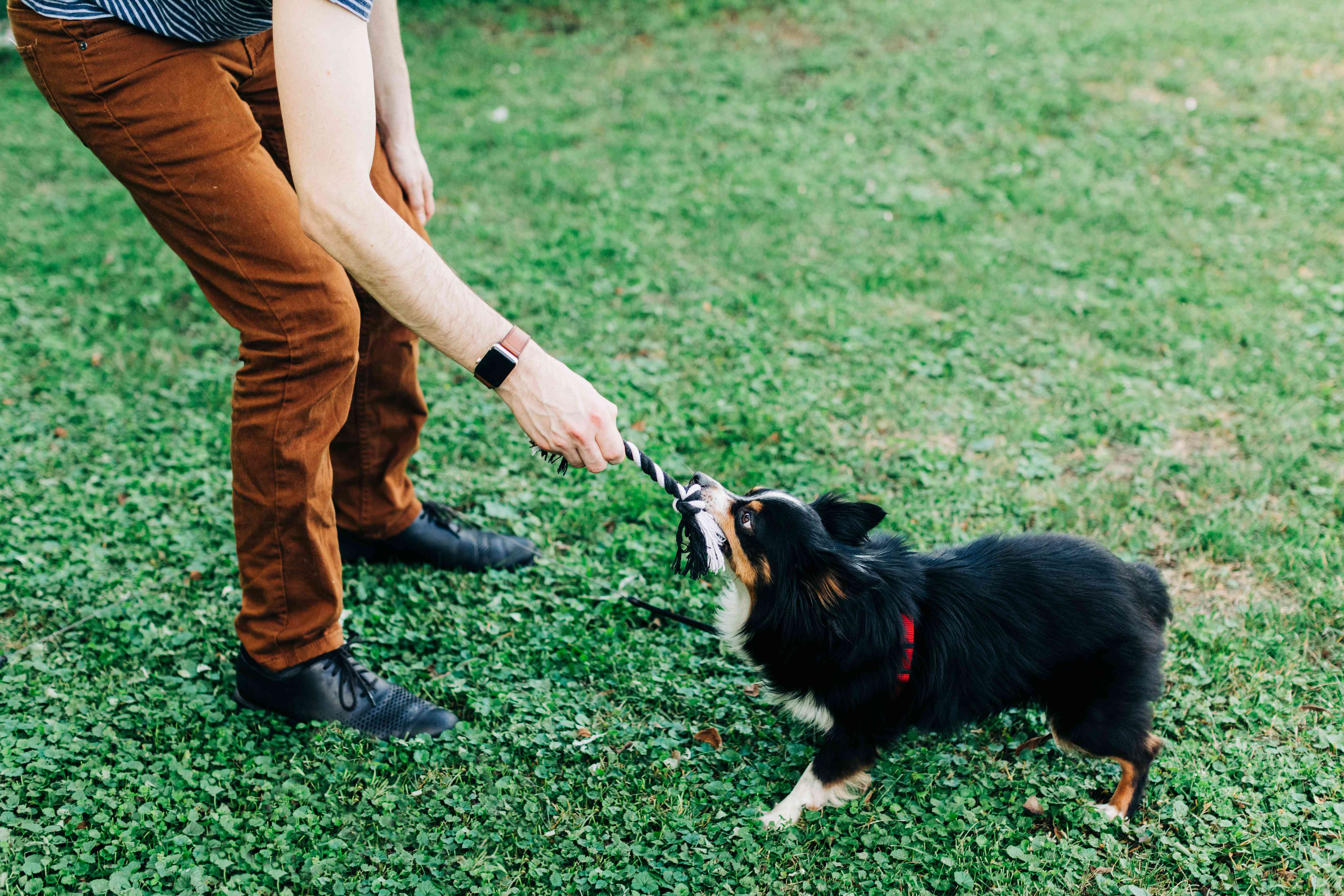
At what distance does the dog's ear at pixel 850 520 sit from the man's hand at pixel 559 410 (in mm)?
776

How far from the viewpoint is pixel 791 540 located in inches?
95.0

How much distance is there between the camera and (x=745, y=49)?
8.37 metres

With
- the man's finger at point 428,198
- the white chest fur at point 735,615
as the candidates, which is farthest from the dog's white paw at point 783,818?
the man's finger at point 428,198

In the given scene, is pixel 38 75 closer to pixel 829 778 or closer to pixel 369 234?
pixel 369 234

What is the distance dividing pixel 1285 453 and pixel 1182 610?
1168 millimetres

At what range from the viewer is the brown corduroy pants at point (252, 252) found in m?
1.99

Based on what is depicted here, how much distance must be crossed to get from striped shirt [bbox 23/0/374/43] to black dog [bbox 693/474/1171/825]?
1506 mm

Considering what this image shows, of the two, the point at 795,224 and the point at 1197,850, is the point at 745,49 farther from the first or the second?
the point at 1197,850

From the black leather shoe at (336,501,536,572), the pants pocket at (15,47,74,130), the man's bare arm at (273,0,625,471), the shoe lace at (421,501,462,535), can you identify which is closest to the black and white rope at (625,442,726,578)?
the man's bare arm at (273,0,625,471)

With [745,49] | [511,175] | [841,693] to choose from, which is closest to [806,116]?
[745,49]

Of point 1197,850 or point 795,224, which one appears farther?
point 795,224

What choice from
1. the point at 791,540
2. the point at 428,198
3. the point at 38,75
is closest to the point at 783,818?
the point at 791,540

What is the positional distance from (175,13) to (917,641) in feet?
7.44

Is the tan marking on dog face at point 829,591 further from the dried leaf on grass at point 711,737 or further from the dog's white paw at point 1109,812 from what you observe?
the dog's white paw at point 1109,812
